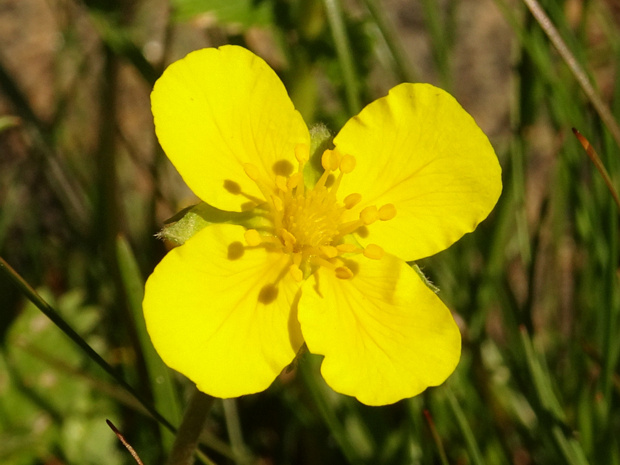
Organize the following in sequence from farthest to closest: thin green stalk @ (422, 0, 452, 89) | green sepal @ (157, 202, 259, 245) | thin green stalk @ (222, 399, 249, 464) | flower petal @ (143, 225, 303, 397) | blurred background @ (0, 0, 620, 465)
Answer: thin green stalk @ (422, 0, 452, 89) < thin green stalk @ (222, 399, 249, 464) < blurred background @ (0, 0, 620, 465) < green sepal @ (157, 202, 259, 245) < flower petal @ (143, 225, 303, 397)

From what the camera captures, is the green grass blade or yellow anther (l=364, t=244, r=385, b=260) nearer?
yellow anther (l=364, t=244, r=385, b=260)

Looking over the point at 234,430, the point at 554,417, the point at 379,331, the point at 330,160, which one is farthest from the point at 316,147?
the point at 234,430

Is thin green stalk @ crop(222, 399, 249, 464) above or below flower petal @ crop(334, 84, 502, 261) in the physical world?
below

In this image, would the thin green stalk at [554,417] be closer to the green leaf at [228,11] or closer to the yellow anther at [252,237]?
the yellow anther at [252,237]

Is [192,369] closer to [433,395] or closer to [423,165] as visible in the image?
[423,165]

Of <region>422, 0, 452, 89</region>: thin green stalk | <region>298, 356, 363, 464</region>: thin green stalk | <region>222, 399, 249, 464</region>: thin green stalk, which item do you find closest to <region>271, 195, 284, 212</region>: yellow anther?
<region>298, 356, 363, 464</region>: thin green stalk

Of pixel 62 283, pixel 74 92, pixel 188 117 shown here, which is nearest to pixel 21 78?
pixel 74 92

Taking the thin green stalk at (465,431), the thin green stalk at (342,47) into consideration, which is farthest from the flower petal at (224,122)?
the thin green stalk at (465,431)

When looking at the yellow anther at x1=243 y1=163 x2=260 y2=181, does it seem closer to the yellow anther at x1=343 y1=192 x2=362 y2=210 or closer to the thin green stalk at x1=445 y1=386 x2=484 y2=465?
the yellow anther at x1=343 y1=192 x2=362 y2=210
